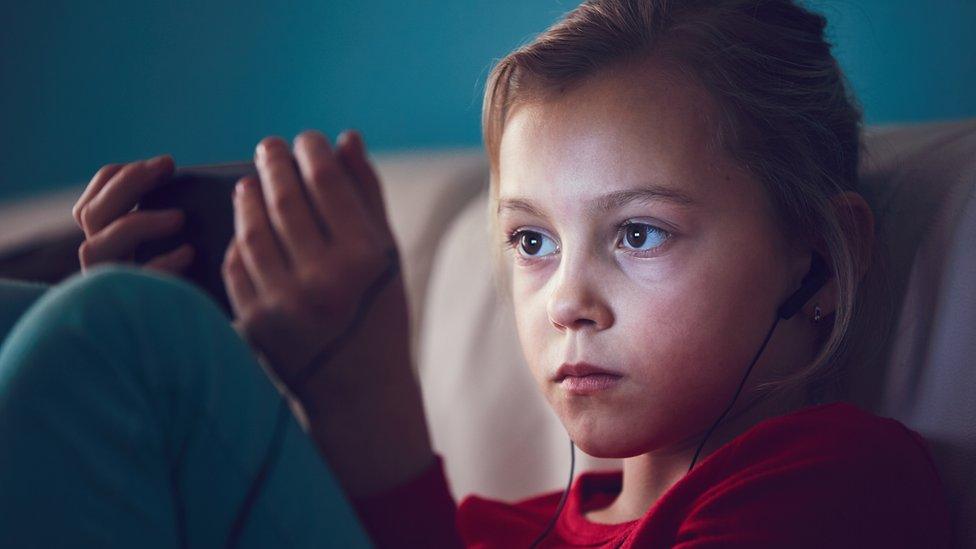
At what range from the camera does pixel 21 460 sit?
0.49 m

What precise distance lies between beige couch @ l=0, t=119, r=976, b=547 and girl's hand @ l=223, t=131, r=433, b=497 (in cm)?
42

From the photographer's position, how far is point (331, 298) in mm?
641

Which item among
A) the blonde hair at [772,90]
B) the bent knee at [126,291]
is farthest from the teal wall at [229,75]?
the bent knee at [126,291]

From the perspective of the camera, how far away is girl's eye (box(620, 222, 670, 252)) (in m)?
0.78

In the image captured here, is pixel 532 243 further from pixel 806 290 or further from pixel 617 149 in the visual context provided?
pixel 806 290

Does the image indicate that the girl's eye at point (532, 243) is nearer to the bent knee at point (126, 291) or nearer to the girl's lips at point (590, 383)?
the girl's lips at point (590, 383)

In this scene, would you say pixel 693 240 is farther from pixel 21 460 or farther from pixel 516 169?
pixel 21 460

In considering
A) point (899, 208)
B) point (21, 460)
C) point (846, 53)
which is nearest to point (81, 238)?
point (21, 460)

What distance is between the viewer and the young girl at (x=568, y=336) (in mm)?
523

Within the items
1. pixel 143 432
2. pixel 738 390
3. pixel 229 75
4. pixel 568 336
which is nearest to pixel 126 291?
pixel 143 432

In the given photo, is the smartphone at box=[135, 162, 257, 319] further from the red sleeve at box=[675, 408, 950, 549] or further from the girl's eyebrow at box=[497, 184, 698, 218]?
the red sleeve at box=[675, 408, 950, 549]

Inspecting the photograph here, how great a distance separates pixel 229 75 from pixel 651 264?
1.55m

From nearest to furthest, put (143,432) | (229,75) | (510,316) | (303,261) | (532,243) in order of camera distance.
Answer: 1. (143,432)
2. (303,261)
3. (532,243)
4. (510,316)
5. (229,75)

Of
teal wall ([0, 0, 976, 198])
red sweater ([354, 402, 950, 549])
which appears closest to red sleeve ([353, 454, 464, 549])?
red sweater ([354, 402, 950, 549])
